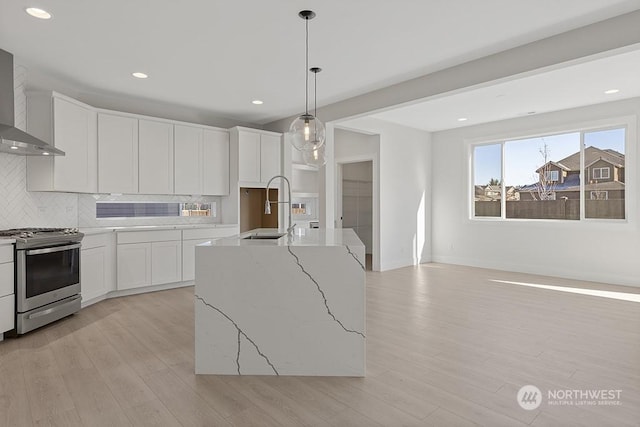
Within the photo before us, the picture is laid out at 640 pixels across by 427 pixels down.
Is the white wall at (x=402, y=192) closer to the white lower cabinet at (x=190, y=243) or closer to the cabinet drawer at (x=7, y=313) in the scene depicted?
the white lower cabinet at (x=190, y=243)

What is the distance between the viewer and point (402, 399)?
7.11 feet

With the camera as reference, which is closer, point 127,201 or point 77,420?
point 77,420

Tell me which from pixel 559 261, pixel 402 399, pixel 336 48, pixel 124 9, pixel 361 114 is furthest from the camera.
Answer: pixel 559 261

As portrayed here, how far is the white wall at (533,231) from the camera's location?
530 cm

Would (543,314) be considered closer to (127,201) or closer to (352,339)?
(352,339)

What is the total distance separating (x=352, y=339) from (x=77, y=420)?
1.60 m

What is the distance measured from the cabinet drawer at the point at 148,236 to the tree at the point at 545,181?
5877 millimetres

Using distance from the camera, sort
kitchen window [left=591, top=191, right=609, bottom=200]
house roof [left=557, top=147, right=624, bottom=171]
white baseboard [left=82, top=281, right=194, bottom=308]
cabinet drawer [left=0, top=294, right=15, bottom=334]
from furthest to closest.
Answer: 1. kitchen window [left=591, top=191, right=609, bottom=200]
2. house roof [left=557, top=147, right=624, bottom=171]
3. white baseboard [left=82, top=281, right=194, bottom=308]
4. cabinet drawer [left=0, top=294, right=15, bottom=334]

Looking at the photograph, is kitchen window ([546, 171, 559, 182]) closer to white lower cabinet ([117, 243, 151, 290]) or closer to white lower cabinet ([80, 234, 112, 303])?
white lower cabinet ([117, 243, 151, 290])

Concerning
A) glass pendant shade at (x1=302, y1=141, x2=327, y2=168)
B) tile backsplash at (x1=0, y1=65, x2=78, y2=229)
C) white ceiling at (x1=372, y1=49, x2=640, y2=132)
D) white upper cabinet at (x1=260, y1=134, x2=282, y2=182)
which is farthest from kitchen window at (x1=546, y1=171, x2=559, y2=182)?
tile backsplash at (x1=0, y1=65, x2=78, y2=229)

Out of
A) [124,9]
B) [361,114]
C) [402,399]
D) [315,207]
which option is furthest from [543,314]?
[124,9]

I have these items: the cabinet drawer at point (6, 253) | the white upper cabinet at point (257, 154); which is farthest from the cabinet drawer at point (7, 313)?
the white upper cabinet at point (257, 154)

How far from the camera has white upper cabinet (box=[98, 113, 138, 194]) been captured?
4633 mm

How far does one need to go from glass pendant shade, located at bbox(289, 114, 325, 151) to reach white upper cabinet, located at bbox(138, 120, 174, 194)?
2739mm
